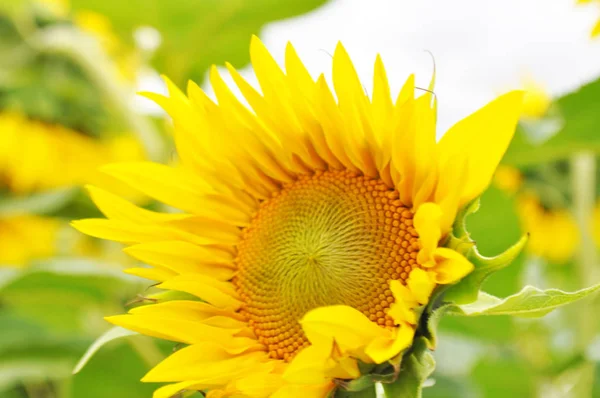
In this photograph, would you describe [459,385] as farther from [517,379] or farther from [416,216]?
[416,216]

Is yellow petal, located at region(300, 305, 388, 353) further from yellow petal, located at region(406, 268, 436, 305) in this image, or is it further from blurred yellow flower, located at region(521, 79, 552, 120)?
blurred yellow flower, located at region(521, 79, 552, 120)

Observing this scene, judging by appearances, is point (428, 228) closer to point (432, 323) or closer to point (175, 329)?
point (432, 323)

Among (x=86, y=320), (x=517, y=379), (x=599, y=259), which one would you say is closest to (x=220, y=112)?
(x=517, y=379)

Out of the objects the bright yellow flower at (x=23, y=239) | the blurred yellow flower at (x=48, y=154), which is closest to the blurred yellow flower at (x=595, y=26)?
the blurred yellow flower at (x=48, y=154)

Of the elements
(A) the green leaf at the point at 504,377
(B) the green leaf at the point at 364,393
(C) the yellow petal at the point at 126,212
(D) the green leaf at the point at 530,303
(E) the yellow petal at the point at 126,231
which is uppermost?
(C) the yellow petal at the point at 126,212

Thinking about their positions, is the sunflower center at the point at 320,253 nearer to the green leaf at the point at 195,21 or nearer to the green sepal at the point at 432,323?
the green sepal at the point at 432,323

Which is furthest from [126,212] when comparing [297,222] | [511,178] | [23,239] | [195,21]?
[23,239]

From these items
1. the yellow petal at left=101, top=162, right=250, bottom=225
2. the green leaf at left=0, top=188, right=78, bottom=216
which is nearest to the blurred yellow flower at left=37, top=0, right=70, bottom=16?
the green leaf at left=0, top=188, right=78, bottom=216
